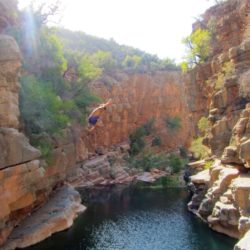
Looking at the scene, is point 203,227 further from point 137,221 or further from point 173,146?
point 173,146

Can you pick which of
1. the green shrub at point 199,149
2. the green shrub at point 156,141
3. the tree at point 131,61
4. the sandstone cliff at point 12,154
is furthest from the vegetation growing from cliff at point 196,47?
the tree at point 131,61

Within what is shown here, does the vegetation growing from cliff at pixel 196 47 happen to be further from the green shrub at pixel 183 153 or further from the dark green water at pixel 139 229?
the green shrub at pixel 183 153

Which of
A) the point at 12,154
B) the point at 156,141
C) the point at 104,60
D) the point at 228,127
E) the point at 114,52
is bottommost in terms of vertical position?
the point at 156,141

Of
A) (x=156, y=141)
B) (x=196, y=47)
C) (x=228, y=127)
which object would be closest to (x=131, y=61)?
(x=156, y=141)

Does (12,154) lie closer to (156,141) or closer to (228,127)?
(228,127)

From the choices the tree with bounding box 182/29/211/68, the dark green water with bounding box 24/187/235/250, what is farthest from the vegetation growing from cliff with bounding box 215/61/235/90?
the dark green water with bounding box 24/187/235/250

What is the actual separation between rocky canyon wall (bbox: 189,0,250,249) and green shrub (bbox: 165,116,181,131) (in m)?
24.9

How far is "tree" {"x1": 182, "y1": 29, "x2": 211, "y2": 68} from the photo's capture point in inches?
1297

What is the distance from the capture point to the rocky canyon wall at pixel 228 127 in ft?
66.8

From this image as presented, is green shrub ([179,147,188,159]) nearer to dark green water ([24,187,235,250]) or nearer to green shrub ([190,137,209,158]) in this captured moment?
green shrub ([190,137,209,158])

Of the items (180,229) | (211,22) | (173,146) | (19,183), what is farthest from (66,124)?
(173,146)

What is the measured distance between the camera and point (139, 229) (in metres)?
23.2

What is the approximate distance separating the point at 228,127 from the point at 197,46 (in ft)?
33.0

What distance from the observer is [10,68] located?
21.2 metres
